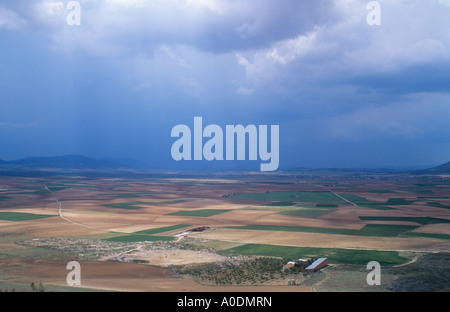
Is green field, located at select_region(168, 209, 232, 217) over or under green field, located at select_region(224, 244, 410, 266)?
under

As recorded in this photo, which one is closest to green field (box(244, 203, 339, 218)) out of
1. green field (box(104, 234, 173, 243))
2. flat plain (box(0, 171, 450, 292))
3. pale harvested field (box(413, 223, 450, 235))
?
flat plain (box(0, 171, 450, 292))

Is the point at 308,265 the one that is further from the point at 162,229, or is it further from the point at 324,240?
the point at 162,229

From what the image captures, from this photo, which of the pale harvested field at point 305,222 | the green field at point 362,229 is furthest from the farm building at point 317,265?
the pale harvested field at point 305,222

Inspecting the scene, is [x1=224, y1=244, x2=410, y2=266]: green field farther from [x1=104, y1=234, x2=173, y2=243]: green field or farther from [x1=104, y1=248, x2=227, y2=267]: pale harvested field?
[x1=104, y1=234, x2=173, y2=243]: green field

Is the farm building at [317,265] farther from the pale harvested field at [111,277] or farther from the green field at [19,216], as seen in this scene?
the green field at [19,216]
